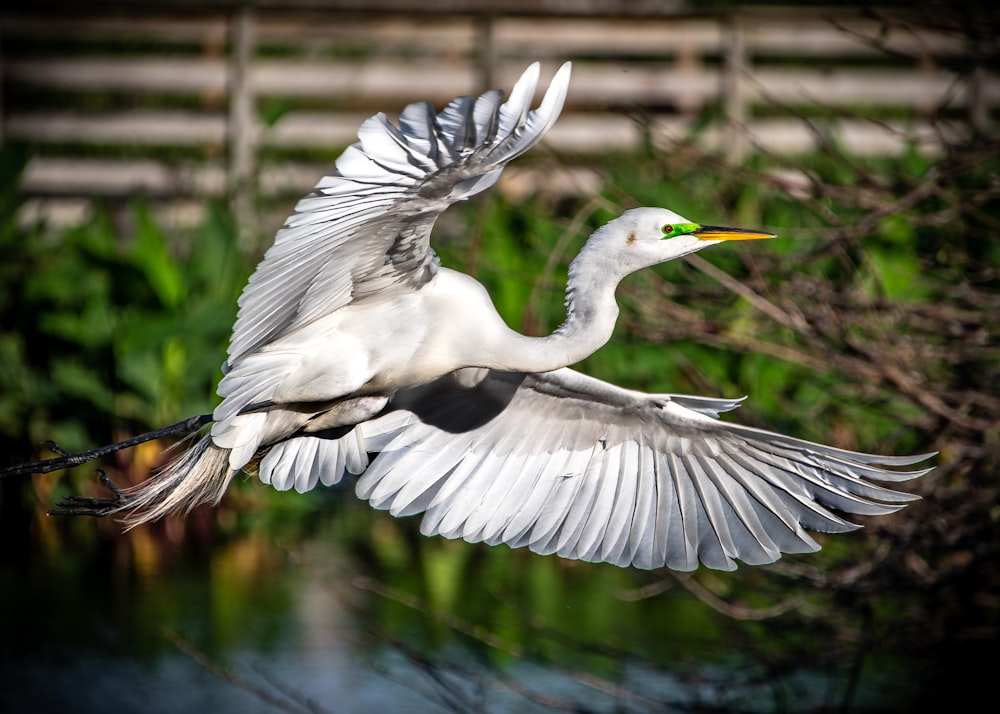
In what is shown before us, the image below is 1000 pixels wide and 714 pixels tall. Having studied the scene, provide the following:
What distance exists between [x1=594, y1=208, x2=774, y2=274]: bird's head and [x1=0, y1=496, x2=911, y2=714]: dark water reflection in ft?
4.79

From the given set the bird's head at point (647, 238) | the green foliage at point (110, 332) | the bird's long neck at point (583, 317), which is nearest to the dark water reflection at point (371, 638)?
the green foliage at point (110, 332)

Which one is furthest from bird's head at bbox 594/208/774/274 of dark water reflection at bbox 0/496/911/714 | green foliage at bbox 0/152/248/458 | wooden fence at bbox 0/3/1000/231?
wooden fence at bbox 0/3/1000/231

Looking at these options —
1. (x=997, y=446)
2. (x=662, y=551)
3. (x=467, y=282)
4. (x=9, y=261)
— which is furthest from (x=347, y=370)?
(x=9, y=261)

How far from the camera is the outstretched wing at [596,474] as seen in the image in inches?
134

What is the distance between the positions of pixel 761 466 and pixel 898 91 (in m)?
7.79

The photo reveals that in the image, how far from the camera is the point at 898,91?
10453 mm

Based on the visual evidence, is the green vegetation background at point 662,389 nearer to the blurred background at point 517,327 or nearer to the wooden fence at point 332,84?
the blurred background at point 517,327

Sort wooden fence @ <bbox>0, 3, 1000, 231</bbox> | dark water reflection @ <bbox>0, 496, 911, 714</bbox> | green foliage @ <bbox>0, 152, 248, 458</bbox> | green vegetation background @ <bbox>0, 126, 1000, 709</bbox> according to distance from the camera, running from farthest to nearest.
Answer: wooden fence @ <bbox>0, 3, 1000, 231</bbox> → green foliage @ <bbox>0, 152, 248, 458</bbox> → dark water reflection @ <bbox>0, 496, 911, 714</bbox> → green vegetation background @ <bbox>0, 126, 1000, 709</bbox>

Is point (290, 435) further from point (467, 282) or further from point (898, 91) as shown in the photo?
point (898, 91)

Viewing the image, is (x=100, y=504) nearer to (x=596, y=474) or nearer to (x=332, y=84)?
(x=596, y=474)

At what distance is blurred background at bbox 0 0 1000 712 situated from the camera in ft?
13.7

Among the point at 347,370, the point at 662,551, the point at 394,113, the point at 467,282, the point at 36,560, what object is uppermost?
the point at 394,113

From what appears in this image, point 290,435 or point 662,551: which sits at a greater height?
point 290,435

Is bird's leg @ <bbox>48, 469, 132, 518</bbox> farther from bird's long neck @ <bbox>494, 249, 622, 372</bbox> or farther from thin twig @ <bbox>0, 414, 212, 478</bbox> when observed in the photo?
bird's long neck @ <bbox>494, 249, 622, 372</bbox>
